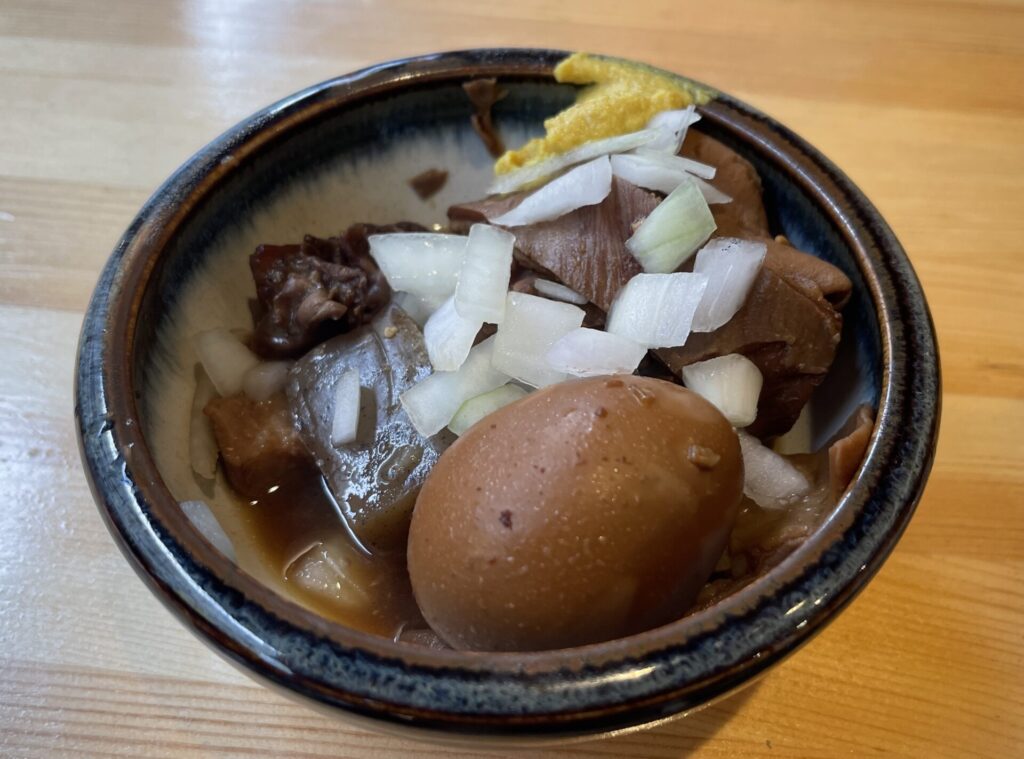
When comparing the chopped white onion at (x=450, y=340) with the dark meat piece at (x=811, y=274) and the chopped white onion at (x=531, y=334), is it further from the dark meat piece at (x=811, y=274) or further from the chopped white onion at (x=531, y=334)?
the dark meat piece at (x=811, y=274)

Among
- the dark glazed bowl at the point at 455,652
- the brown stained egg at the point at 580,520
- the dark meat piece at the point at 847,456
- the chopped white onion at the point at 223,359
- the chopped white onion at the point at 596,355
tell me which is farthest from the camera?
the chopped white onion at the point at 223,359

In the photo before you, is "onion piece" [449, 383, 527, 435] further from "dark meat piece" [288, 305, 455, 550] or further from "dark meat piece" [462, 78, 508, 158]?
"dark meat piece" [462, 78, 508, 158]

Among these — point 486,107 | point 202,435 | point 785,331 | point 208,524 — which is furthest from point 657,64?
point 208,524

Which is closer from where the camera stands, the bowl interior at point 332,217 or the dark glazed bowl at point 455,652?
the dark glazed bowl at point 455,652

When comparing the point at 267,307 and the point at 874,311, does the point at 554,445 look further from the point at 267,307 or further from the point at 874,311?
the point at 267,307

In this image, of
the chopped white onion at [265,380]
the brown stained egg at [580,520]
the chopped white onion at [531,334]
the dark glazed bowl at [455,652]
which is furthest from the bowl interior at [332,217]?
the chopped white onion at [531,334]

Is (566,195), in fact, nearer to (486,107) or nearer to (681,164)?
(681,164)

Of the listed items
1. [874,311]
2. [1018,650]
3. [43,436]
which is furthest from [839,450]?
[43,436]
